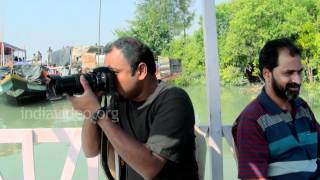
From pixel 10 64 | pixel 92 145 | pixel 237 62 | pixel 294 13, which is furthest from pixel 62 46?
pixel 92 145

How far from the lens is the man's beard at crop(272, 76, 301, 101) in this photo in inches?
62.3

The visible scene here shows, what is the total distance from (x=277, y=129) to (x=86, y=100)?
711mm

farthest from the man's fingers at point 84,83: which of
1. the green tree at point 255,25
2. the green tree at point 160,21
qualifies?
the green tree at point 255,25

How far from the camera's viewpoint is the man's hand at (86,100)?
4.40 feet

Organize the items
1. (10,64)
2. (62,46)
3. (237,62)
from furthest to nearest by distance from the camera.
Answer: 1. (10,64)
2. (237,62)
3. (62,46)

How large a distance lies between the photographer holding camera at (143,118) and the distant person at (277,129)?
0.22m

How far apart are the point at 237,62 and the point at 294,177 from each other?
10139mm

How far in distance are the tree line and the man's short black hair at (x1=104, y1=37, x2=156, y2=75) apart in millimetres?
6287

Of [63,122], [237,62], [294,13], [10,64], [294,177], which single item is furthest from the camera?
[10,64]

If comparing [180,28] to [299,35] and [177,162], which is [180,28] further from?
[177,162]

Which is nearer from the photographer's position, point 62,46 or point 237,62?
point 62,46

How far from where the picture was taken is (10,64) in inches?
602

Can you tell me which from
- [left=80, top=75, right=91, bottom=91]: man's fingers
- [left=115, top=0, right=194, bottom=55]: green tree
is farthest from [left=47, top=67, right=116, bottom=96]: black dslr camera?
[left=115, top=0, right=194, bottom=55]: green tree

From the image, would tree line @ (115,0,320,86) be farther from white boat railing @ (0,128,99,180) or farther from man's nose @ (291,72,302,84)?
man's nose @ (291,72,302,84)
